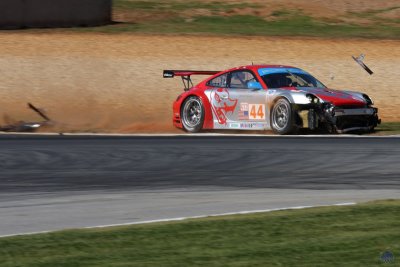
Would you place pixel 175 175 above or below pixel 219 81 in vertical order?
below

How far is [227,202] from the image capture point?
37.1 feet

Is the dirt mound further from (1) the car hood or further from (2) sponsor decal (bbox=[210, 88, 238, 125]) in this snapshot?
(1) the car hood

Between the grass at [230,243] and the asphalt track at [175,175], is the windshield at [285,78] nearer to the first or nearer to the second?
the asphalt track at [175,175]

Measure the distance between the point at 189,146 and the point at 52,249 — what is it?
28.5 feet

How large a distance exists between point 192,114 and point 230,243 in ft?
41.7

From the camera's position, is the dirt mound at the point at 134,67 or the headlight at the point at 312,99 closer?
the headlight at the point at 312,99

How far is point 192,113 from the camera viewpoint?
842 inches

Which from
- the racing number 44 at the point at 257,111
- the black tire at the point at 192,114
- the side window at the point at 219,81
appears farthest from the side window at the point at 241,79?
the black tire at the point at 192,114

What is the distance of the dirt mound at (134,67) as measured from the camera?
2580cm

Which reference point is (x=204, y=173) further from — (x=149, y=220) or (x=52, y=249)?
(x=52, y=249)

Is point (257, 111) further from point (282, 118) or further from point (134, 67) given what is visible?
point (134, 67)

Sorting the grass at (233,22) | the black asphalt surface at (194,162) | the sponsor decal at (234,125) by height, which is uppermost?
the grass at (233,22)

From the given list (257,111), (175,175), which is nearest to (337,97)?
(257,111)

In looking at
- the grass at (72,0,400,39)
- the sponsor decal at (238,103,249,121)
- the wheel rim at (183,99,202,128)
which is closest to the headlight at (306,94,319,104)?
the sponsor decal at (238,103,249,121)
